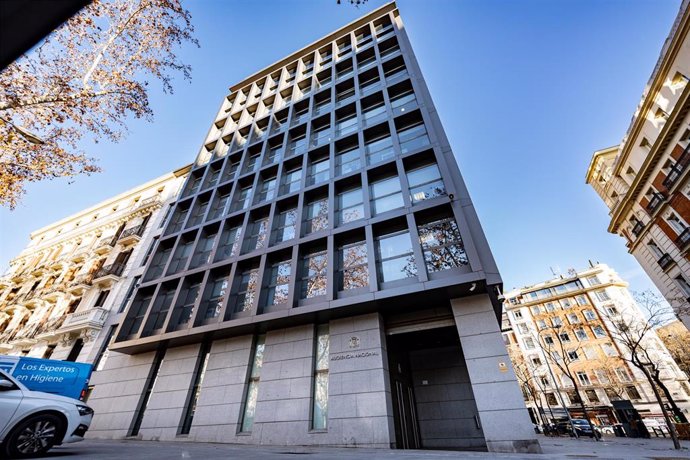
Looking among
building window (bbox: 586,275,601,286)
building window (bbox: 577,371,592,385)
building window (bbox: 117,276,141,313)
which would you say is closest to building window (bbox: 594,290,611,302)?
building window (bbox: 586,275,601,286)

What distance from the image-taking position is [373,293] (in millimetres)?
10789

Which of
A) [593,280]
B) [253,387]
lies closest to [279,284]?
[253,387]

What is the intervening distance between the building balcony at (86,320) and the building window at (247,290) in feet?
38.9

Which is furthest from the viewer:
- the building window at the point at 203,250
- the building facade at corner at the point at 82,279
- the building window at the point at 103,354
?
the building facade at corner at the point at 82,279

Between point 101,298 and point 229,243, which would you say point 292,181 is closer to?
point 229,243

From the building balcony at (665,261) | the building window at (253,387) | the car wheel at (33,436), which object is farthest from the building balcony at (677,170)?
the car wheel at (33,436)

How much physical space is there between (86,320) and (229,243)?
11189 millimetres

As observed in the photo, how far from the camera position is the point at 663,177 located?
21031 millimetres

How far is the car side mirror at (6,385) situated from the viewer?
5.14 m

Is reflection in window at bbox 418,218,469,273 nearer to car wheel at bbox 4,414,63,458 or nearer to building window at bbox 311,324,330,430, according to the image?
building window at bbox 311,324,330,430

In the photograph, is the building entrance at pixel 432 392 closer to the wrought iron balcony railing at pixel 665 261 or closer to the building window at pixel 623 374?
the wrought iron balcony railing at pixel 665 261

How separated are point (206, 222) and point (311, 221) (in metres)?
7.25

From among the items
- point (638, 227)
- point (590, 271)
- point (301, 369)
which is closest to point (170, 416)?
point (301, 369)

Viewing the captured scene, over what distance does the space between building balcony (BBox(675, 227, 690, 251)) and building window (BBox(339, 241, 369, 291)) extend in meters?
21.8
